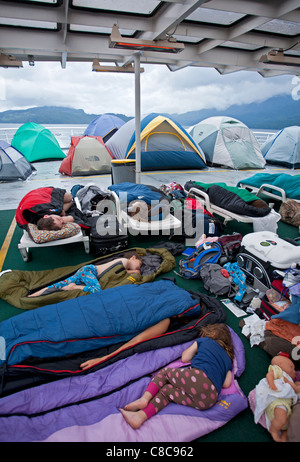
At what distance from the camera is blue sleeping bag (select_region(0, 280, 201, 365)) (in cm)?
186

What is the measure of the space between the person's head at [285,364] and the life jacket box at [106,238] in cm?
224

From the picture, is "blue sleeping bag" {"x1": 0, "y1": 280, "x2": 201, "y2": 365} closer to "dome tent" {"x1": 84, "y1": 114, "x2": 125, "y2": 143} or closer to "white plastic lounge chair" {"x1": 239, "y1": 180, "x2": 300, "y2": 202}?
"white plastic lounge chair" {"x1": 239, "y1": 180, "x2": 300, "y2": 202}

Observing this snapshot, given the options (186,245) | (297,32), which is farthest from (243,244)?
(297,32)

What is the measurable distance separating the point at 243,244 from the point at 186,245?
1.06 meters

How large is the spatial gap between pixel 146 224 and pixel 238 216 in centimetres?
146

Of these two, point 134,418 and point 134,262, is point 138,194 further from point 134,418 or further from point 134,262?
point 134,418

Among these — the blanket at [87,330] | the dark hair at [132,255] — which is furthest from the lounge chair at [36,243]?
the blanket at [87,330]

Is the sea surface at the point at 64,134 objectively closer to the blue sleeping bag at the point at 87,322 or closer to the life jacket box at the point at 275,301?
the life jacket box at the point at 275,301

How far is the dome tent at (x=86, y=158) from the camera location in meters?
7.60

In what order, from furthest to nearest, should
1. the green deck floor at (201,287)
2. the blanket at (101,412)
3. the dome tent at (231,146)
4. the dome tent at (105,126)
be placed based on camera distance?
the dome tent at (105,126), the dome tent at (231,146), the green deck floor at (201,287), the blanket at (101,412)

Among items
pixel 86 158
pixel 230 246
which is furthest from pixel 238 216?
pixel 86 158

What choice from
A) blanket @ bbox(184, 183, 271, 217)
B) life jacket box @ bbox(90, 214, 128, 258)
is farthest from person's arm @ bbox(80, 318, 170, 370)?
blanket @ bbox(184, 183, 271, 217)

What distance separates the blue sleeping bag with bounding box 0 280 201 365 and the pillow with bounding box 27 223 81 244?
1270 millimetres
